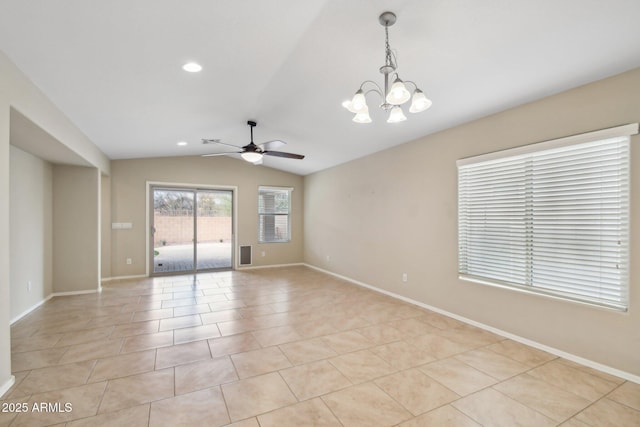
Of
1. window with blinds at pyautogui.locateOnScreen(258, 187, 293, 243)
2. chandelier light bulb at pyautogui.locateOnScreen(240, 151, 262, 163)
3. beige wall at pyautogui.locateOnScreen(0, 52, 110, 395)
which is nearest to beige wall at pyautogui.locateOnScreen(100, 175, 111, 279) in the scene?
window with blinds at pyautogui.locateOnScreen(258, 187, 293, 243)

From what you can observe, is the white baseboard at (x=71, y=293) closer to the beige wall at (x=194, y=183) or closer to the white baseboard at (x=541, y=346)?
the beige wall at (x=194, y=183)

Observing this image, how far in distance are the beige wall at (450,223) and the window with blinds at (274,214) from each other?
4.47ft

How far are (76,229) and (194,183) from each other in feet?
8.15

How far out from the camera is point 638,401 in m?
2.16

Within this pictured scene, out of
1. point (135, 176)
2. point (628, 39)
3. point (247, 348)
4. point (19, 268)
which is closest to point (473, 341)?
point (247, 348)

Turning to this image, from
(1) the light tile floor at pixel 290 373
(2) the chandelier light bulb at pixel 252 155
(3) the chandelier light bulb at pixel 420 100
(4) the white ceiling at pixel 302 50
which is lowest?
(1) the light tile floor at pixel 290 373

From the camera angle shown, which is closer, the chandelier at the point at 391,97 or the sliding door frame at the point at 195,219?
the chandelier at the point at 391,97

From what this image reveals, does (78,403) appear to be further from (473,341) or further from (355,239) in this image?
(355,239)

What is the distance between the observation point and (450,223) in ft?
12.9

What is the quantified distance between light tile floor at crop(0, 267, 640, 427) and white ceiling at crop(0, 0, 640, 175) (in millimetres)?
2580

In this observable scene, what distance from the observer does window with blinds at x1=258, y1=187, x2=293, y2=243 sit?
780 cm

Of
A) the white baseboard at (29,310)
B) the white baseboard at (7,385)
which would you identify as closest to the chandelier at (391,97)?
the white baseboard at (7,385)

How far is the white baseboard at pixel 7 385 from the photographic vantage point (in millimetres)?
2192

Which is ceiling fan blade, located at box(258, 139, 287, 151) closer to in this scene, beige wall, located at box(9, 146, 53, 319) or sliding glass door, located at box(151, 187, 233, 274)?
beige wall, located at box(9, 146, 53, 319)
